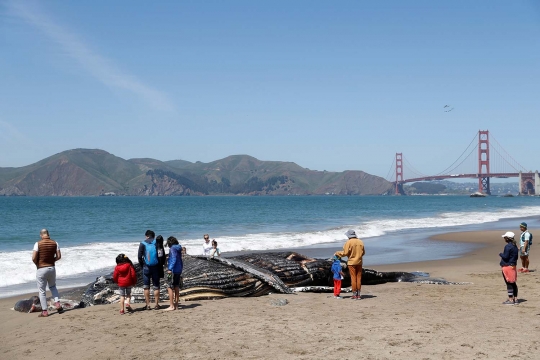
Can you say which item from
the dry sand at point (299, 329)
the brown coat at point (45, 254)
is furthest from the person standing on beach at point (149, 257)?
the brown coat at point (45, 254)

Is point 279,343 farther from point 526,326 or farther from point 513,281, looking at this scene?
point 513,281

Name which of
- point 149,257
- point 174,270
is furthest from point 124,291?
point 174,270

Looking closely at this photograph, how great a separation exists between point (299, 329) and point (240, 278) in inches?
141

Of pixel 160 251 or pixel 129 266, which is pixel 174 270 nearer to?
pixel 160 251

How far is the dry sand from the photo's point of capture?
7203 mm

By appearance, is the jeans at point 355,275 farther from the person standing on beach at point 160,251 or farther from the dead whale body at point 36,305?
the dead whale body at point 36,305

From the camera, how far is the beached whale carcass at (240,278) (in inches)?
444

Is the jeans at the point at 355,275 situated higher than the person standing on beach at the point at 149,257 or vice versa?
the person standing on beach at the point at 149,257

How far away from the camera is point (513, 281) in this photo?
1006cm

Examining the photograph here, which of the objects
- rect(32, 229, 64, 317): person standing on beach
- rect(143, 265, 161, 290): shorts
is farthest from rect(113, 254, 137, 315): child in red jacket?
rect(32, 229, 64, 317): person standing on beach

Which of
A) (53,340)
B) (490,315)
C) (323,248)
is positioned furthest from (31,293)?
(323,248)

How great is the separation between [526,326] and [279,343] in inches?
149

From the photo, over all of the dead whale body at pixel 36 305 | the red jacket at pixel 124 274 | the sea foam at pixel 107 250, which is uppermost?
the red jacket at pixel 124 274

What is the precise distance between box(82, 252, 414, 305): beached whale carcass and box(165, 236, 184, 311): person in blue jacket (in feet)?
3.08
